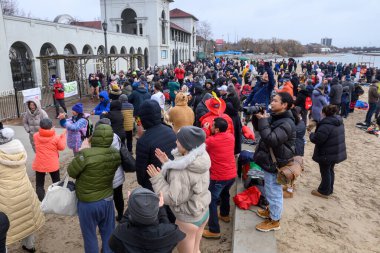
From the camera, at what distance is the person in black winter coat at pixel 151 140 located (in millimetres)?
2963

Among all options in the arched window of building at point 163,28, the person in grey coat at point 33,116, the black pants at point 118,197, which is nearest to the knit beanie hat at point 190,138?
the black pants at point 118,197

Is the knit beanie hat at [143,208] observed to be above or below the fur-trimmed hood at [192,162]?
below

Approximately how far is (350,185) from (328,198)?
1081 millimetres

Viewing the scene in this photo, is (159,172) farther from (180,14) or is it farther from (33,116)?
(180,14)

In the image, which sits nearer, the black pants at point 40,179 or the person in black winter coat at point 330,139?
the black pants at point 40,179

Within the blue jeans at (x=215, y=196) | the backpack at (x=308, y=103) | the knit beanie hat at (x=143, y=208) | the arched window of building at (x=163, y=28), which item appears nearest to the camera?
the knit beanie hat at (x=143, y=208)

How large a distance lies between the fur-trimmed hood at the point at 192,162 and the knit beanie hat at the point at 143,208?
1.93 feet

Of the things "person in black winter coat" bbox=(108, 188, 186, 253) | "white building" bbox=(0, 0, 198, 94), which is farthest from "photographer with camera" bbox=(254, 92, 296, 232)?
"white building" bbox=(0, 0, 198, 94)

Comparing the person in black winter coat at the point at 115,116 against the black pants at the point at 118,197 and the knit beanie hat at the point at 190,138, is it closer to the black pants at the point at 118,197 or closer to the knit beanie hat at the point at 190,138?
the black pants at the point at 118,197

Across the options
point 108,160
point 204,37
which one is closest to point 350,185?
point 108,160

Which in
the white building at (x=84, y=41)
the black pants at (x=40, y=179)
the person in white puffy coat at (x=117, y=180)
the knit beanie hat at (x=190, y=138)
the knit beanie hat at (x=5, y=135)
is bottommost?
the black pants at (x=40, y=179)

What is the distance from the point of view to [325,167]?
5.14 meters

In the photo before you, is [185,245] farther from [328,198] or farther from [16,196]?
[328,198]

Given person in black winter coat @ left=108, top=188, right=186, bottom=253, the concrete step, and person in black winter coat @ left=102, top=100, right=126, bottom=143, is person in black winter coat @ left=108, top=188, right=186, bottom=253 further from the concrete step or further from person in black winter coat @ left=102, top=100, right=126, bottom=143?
person in black winter coat @ left=102, top=100, right=126, bottom=143
